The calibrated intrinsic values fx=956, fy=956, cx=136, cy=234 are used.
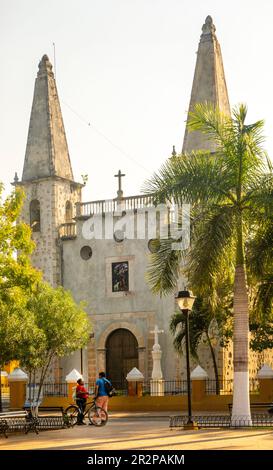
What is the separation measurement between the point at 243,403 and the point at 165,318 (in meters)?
18.2

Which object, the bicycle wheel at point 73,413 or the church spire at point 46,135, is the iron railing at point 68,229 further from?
the bicycle wheel at point 73,413

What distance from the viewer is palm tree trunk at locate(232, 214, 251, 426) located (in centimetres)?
2150

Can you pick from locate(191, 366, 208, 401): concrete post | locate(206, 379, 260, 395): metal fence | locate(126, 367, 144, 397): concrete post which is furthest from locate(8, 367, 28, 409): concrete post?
locate(206, 379, 260, 395): metal fence

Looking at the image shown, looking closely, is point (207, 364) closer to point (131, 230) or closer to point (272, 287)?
point (131, 230)

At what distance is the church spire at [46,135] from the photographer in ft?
140

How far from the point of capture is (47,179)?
4219cm

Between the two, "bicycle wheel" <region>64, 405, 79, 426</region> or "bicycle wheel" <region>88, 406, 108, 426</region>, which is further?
"bicycle wheel" <region>64, 405, 79, 426</region>

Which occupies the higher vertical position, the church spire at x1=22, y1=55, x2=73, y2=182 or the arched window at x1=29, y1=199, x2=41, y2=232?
the church spire at x1=22, y1=55, x2=73, y2=182

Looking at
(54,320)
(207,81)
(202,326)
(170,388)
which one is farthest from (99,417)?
(207,81)

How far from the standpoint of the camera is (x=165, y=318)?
130ft

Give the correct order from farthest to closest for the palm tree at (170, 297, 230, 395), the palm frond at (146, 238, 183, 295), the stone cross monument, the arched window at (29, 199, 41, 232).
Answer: the arched window at (29, 199, 41, 232) < the stone cross monument < the palm tree at (170, 297, 230, 395) < the palm frond at (146, 238, 183, 295)

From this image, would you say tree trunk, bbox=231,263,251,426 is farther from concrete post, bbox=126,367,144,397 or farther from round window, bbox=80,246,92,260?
round window, bbox=80,246,92,260

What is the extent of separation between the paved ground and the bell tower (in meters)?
20.0
